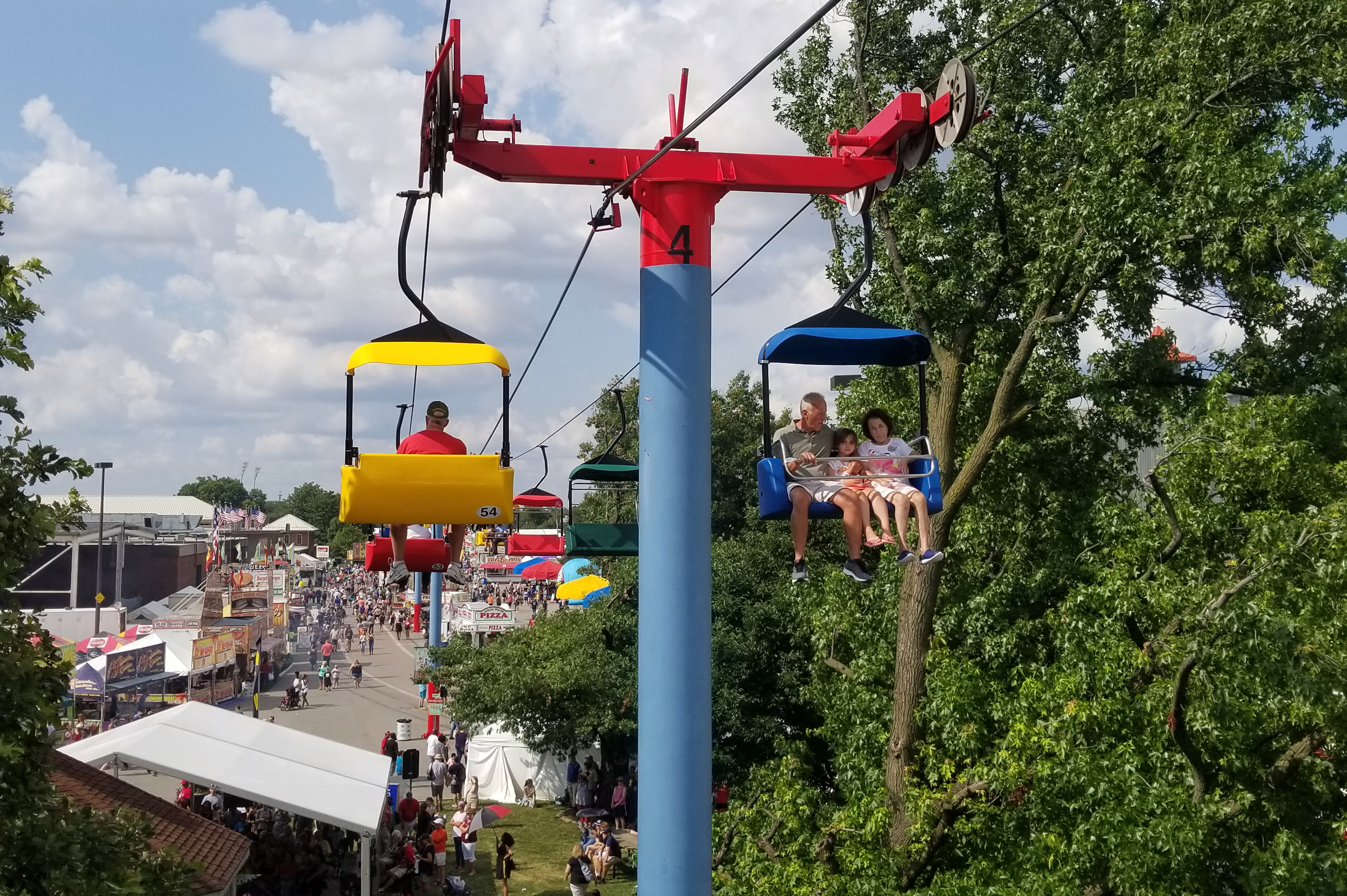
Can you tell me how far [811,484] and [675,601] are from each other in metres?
1.51

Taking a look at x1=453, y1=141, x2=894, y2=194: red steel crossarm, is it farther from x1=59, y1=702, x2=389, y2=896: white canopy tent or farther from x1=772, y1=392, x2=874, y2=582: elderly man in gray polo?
x1=59, y1=702, x2=389, y2=896: white canopy tent

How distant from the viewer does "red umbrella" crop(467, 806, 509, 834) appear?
19047 millimetres

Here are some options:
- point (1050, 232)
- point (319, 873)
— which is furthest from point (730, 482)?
point (1050, 232)

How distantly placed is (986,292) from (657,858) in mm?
10179

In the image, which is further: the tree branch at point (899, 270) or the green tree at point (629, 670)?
the green tree at point (629, 670)

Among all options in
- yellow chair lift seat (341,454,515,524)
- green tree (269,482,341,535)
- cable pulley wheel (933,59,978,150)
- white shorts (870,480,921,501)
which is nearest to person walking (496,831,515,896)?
yellow chair lift seat (341,454,515,524)

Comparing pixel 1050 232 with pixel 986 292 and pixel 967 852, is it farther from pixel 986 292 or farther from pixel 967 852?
pixel 967 852

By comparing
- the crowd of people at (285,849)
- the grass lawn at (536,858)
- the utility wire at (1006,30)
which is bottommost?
the grass lawn at (536,858)

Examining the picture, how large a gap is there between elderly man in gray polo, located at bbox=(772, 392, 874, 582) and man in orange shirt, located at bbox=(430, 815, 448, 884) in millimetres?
13483

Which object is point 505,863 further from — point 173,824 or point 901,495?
point 901,495

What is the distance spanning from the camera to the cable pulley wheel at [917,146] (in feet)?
18.7

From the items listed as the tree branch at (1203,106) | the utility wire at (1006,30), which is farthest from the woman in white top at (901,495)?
the tree branch at (1203,106)

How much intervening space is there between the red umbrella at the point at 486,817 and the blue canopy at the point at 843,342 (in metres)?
15.0

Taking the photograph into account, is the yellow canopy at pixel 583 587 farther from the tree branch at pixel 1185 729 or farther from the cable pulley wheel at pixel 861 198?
the cable pulley wheel at pixel 861 198
